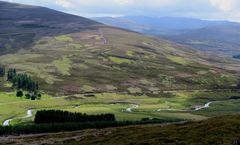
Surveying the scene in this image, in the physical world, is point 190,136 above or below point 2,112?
above

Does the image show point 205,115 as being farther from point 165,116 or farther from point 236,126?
point 236,126

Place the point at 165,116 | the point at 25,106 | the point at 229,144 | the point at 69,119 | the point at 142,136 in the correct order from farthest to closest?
1. the point at 25,106
2. the point at 165,116
3. the point at 69,119
4. the point at 142,136
5. the point at 229,144

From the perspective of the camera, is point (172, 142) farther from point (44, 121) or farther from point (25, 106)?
point (25, 106)

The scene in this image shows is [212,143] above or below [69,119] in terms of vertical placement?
above

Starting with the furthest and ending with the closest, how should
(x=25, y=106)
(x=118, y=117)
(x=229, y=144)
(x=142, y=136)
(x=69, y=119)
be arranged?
(x=25, y=106) → (x=118, y=117) → (x=69, y=119) → (x=142, y=136) → (x=229, y=144)

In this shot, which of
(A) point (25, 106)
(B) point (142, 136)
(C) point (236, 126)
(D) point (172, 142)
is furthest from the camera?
(A) point (25, 106)

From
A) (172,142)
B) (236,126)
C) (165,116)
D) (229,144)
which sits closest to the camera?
(229,144)

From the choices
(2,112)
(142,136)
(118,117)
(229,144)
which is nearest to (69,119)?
(118,117)

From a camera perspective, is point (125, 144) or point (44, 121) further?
point (44, 121)

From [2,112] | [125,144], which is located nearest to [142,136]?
[125,144]
